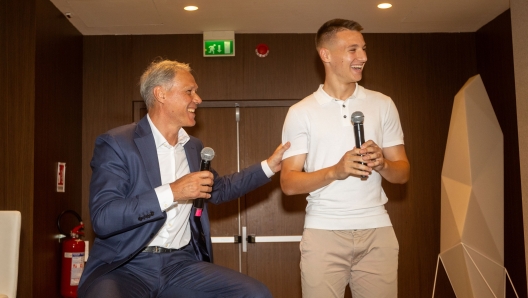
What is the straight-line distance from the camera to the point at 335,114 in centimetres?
294

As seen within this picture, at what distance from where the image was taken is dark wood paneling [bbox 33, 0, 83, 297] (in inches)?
184

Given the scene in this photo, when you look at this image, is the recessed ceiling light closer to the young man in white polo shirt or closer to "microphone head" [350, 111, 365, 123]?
the young man in white polo shirt

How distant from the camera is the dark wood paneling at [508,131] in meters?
5.14

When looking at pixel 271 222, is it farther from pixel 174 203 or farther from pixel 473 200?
pixel 174 203

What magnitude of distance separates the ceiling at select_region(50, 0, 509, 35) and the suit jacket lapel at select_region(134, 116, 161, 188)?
7.05ft

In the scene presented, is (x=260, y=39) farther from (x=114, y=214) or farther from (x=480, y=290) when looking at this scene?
(x=114, y=214)

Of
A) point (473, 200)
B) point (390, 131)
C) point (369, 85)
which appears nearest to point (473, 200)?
point (473, 200)

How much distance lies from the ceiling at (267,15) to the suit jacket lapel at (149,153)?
2.15m

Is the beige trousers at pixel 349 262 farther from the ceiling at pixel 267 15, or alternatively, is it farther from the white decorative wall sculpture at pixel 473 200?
the ceiling at pixel 267 15

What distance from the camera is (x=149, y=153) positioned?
307 centimetres

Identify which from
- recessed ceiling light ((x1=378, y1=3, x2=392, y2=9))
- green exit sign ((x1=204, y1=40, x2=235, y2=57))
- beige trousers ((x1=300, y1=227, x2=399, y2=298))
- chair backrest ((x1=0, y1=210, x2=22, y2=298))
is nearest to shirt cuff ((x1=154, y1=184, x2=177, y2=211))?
beige trousers ((x1=300, y1=227, x2=399, y2=298))

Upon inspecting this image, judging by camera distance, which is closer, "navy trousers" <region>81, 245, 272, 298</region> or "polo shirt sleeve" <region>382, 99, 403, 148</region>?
"navy trousers" <region>81, 245, 272, 298</region>

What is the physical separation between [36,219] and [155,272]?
6.84 feet

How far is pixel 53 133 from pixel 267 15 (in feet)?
7.02
